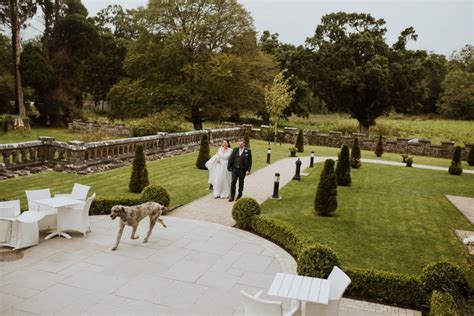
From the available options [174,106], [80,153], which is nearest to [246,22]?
[174,106]

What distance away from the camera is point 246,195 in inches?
556

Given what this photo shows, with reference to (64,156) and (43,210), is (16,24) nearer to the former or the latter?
(64,156)

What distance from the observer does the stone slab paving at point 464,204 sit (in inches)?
514

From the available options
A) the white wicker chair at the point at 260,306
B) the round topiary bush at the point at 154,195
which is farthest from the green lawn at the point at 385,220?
the white wicker chair at the point at 260,306

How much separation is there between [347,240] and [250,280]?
11.9ft

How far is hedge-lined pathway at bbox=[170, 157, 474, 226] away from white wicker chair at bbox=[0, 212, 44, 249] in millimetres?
3968

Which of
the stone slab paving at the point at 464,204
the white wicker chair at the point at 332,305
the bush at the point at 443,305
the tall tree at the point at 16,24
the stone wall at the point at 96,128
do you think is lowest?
the stone slab paving at the point at 464,204

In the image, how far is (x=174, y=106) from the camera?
30812 mm

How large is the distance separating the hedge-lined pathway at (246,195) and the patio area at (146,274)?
157 cm

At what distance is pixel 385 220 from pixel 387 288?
5616mm

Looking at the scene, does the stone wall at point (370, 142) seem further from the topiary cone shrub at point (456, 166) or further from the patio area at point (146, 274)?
the patio area at point (146, 274)

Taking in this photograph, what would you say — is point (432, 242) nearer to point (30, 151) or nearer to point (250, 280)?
point (250, 280)

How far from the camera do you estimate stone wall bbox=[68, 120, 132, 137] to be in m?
34.8

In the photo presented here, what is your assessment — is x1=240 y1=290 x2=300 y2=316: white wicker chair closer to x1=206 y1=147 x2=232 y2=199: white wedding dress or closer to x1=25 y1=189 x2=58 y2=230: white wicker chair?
x1=25 y1=189 x2=58 y2=230: white wicker chair
